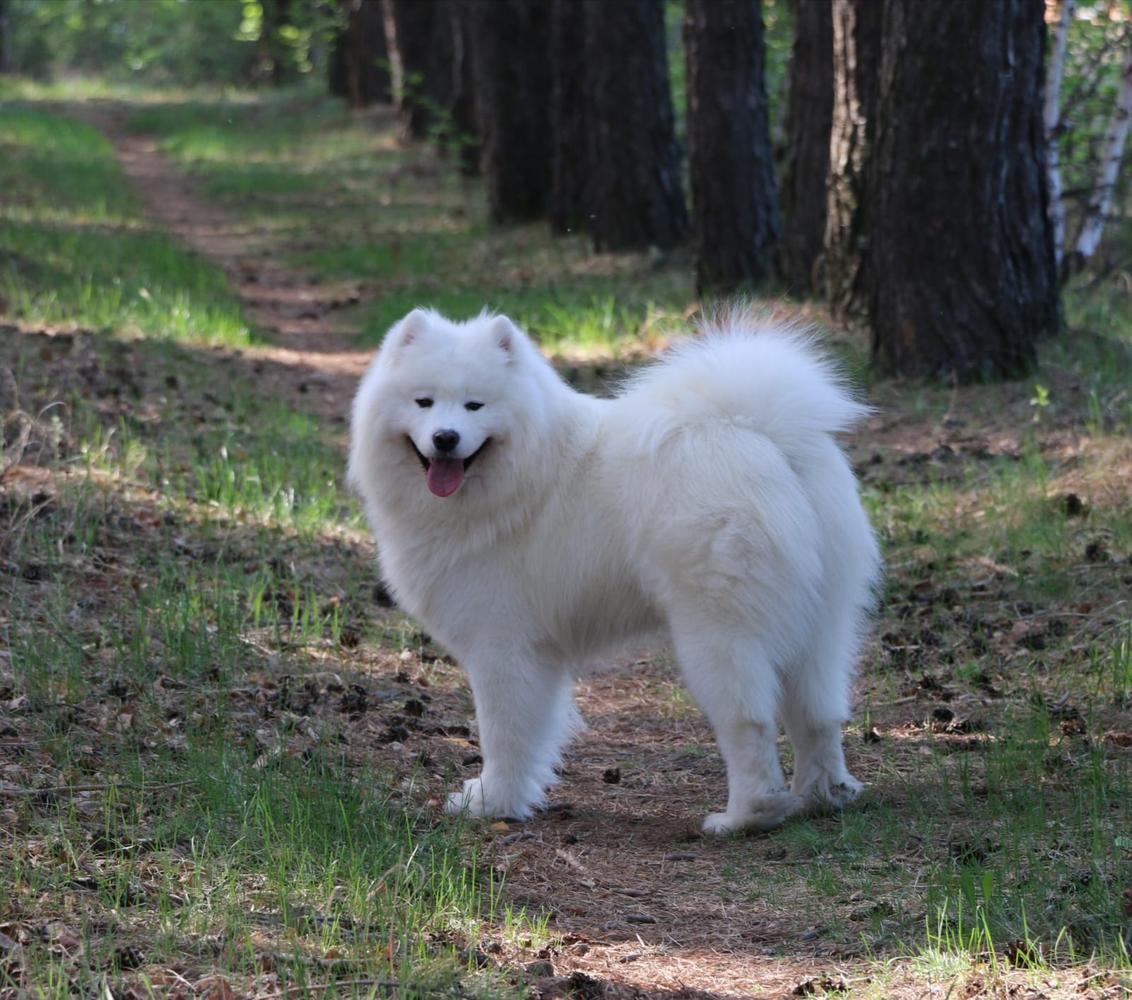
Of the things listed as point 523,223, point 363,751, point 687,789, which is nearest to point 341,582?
point 363,751

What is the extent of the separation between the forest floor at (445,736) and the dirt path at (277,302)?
0.65ft

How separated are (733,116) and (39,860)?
9447 millimetres

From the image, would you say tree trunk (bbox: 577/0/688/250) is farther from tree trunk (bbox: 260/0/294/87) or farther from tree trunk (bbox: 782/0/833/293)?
tree trunk (bbox: 260/0/294/87)

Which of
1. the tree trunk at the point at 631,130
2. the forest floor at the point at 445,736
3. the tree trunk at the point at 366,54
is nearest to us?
the forest floor at the point at 445,736

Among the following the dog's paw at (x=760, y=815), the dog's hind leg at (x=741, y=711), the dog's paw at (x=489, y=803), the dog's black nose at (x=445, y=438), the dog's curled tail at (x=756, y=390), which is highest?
the dog's curled tail at (x=756, y=390)

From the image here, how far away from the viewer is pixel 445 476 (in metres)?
4.67

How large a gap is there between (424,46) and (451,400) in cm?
2249

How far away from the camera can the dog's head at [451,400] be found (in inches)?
182

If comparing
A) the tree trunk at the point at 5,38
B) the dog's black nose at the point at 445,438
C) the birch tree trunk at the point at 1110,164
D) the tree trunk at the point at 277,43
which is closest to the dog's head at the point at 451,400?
the dog's black nose at the point at 445,438

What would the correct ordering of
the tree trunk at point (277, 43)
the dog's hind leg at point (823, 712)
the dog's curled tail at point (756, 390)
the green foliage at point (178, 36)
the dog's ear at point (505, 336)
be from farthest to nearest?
the green foliage at point (178, 36)
the tree trunk at point (277, 43)
the dog's ear at point (505, 336)
the dog's hind leg at point (823, 712)
the dog's curled tail at point (756, 390)

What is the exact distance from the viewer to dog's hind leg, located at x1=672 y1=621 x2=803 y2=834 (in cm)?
427

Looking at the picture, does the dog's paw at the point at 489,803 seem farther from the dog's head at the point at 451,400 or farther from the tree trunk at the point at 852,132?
the tree trunk at the point at 852,132

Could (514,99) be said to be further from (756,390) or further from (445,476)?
(756,390)

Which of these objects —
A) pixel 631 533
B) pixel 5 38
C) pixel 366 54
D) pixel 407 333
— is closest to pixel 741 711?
pixel 631 533
